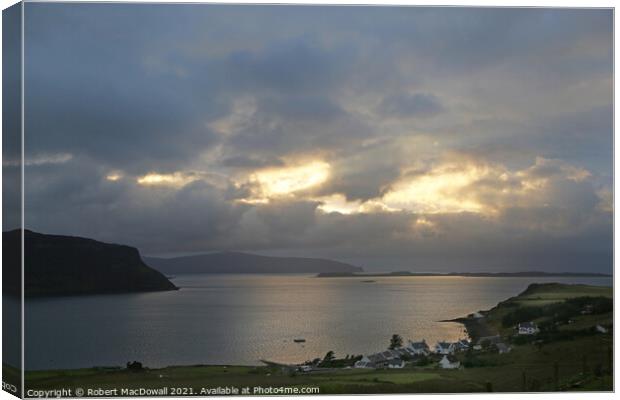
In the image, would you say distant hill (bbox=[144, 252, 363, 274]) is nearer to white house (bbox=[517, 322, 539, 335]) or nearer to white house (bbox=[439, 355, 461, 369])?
white house (bbox=[439, 355, 461, 369])

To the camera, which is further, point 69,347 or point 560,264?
point 560,264

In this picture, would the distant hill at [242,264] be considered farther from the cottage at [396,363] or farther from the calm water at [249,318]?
the cottage at [396,363]

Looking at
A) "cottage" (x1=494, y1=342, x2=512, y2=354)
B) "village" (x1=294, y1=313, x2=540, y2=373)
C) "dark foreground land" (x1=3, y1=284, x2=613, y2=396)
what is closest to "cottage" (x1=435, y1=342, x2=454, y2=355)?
"village" (x1=294, y1=313, x2=540, y2=373)

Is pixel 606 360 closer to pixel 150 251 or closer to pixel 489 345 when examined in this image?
pixel 489 345

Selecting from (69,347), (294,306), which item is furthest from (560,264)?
(69,347)

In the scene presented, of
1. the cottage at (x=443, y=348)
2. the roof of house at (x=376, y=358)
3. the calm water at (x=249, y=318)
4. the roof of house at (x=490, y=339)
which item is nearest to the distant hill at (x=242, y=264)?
the calm water at (x=249, y=318)

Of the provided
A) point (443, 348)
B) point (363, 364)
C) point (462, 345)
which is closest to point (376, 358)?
point (363, 364)
